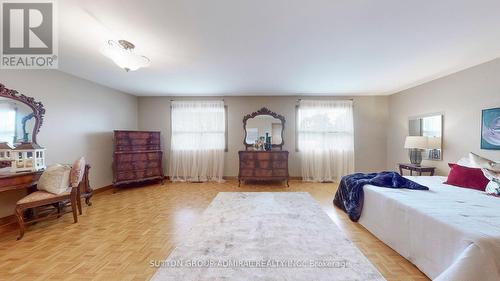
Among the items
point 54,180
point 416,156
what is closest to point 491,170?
point 416,156

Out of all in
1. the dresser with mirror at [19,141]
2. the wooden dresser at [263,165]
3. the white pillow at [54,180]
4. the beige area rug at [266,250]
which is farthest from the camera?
the wooden dresser at [263,165]

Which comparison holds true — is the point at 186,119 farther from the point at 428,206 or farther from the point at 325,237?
the point at 428,206

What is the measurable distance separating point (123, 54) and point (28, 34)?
1.01 metres

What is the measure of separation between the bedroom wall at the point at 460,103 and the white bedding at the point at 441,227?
137 centimetres

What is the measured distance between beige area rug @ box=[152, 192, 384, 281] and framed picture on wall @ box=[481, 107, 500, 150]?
2751mm

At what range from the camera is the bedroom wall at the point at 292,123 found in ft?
18.6

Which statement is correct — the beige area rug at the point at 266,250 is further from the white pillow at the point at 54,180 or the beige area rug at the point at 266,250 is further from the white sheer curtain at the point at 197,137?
the white sheer curtain at the point at 197,137

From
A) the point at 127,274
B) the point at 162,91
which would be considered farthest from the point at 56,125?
the point at 127,274

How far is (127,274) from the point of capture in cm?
178

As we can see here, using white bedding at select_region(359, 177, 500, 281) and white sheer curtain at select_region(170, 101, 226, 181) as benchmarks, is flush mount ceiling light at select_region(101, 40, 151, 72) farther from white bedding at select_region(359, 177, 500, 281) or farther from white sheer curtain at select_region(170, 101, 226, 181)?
white bedding at select_region(359, 177, 500, 281)

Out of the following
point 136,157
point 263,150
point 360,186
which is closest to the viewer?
point 360,186

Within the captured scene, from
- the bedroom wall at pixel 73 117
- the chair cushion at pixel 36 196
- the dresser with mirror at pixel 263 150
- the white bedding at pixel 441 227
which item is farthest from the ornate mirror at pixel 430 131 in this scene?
the bedroom wall at pixel 73 117

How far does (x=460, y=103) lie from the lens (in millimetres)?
3549

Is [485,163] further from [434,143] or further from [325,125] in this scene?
[325,125]
